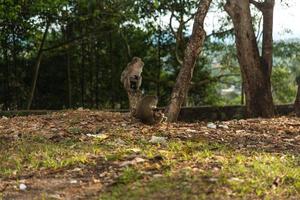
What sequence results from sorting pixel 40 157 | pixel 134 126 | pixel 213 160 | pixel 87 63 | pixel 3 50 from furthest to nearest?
1. pixel 87 63
2. pixel 3 50
3. pixel 134 126
4. pixel 40 157
5. pixel 213 160

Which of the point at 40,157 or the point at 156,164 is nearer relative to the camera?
the point at 156,164

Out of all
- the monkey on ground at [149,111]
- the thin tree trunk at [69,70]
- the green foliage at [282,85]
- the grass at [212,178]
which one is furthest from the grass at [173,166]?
the green foliage at [282,85]

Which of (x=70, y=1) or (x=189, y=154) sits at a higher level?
(x=70, y=1)

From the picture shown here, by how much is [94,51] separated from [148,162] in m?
11.5

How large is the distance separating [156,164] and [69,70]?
11.3m

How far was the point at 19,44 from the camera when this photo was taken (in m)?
15.9

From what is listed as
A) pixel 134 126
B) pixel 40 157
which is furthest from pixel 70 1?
pixel 40 157

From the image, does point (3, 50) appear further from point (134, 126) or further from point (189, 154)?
point (189, 154)

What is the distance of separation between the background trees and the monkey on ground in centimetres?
760

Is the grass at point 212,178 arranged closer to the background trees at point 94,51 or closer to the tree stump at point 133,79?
the tree stump at point 133,79

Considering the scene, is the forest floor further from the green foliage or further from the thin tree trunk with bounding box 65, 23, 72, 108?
the green foliage

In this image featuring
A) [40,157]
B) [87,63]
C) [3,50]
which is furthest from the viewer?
[87,63]

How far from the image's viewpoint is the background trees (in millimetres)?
15828

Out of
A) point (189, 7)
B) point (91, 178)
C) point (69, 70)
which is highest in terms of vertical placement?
point (189, 7)
